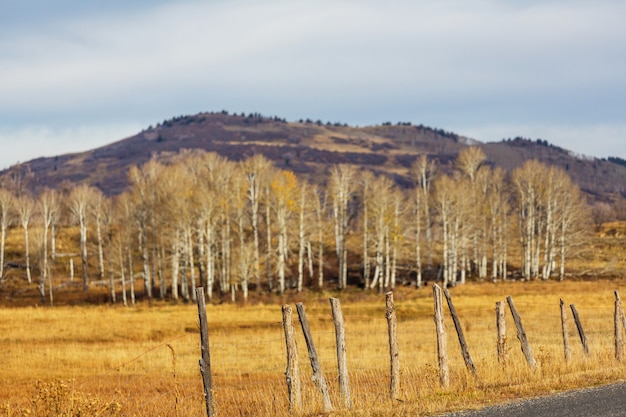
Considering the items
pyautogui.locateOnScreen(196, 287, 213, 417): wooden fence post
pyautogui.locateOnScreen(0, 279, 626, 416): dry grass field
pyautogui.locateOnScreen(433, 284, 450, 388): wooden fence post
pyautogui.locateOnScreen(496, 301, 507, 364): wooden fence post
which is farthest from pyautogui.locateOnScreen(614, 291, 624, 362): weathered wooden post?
pyautogui.locateOnScreen(196, 287, 213, 417): wooden fence post

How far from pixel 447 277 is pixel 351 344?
47.7 metres

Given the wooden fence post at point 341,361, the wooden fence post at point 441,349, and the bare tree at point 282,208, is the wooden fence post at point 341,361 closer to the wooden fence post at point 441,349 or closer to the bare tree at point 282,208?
the wooden fence post at point 441,349

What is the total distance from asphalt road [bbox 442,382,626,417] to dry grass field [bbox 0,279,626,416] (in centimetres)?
59

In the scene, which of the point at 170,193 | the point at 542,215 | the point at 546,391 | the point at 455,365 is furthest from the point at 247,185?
the point at 546,391

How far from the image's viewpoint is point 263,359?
27375 millimetres

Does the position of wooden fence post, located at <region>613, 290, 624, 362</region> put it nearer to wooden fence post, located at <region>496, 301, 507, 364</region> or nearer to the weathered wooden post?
the weathered wooden post

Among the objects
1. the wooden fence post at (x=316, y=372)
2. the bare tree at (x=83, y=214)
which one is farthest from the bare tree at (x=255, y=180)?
the wooden fence post at (x=316, y=372)

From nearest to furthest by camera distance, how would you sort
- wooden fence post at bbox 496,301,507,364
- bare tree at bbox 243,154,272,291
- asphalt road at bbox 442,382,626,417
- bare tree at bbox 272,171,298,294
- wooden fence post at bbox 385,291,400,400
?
asphalt road at bbox 442,382,626,417
wooden fence post at bbox 385,291,400,400
wooden fence post at bbox 496,301,507,364
bare tree at bbox 272,171,298,294
bare tree at bbox 243,154,272,291

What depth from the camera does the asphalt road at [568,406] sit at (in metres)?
11.5

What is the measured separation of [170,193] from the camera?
67312 millimetres

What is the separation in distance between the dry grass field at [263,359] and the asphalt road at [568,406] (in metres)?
0.59

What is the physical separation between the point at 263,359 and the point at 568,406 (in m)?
17.2

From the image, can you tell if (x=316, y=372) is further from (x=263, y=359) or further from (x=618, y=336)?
(x=263, y=359)

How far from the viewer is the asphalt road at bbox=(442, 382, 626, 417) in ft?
37.7
